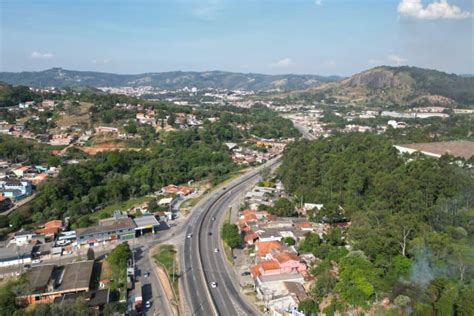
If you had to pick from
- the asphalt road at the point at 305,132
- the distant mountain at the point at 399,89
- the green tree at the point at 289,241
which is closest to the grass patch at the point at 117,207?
the green tree at the point at 289,241

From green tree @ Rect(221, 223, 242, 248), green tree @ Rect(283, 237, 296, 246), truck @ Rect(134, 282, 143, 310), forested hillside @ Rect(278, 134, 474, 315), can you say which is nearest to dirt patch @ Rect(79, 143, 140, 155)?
forested hillside @ Rect(278, 134, 474, 315)

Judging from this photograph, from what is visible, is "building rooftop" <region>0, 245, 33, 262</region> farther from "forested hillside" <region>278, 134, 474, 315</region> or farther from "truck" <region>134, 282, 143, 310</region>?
"forested hillside" <region>278, 134, 474, 315</region>

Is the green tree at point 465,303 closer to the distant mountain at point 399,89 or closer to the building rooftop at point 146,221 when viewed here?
the building rooftop at point 146,221

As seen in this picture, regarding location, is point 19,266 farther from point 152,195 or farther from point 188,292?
point 152,195

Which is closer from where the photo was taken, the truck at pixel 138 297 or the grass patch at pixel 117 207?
the truck at pixel 138 297

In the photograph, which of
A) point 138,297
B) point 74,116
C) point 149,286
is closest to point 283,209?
point 149,286

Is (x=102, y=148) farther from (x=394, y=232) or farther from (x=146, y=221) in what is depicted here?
(x=394, y=232)
